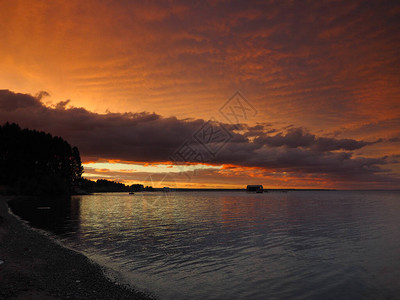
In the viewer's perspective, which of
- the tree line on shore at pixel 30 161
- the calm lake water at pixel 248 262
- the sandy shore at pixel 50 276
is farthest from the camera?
the tree line on shore at pixel 30 161

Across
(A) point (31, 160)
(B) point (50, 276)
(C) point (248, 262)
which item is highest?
(A) point (31, 160)

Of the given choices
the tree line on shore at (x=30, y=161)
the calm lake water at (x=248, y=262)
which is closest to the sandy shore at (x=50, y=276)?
the calm lake water at (x=248, y=262)

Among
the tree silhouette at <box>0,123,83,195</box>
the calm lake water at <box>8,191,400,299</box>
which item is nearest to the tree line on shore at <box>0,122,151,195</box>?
the tree silhouette at <box>0,123,83,195</box>

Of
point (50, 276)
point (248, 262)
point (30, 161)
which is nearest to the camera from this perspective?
point (50, 276)

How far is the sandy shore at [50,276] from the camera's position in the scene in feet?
48.1

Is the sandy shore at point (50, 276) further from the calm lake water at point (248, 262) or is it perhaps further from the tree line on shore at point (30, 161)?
the tree line on shore at point (30, 161)

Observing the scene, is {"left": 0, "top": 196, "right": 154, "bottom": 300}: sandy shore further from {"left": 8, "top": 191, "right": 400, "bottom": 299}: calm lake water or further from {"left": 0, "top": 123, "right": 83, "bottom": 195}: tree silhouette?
{"left": 0, "top": 123, "right": 83, "bottom": 195}: tree silhouette

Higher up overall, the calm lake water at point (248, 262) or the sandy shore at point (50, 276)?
the sandy shore at point (50, 276)

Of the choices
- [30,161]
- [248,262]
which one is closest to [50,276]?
[248,262]

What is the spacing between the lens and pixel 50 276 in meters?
17.7

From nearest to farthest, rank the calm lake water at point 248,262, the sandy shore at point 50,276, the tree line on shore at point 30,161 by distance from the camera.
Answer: the sandy shore at point 50,276 < the calm lake water at point 248,262 < the tree line on shore at point 30,161

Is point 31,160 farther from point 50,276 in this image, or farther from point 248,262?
point 248,262

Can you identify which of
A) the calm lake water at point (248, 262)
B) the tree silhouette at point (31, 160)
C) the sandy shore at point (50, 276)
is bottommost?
the calm lake water at point (248, 262)

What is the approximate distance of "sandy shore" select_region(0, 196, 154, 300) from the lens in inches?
578
